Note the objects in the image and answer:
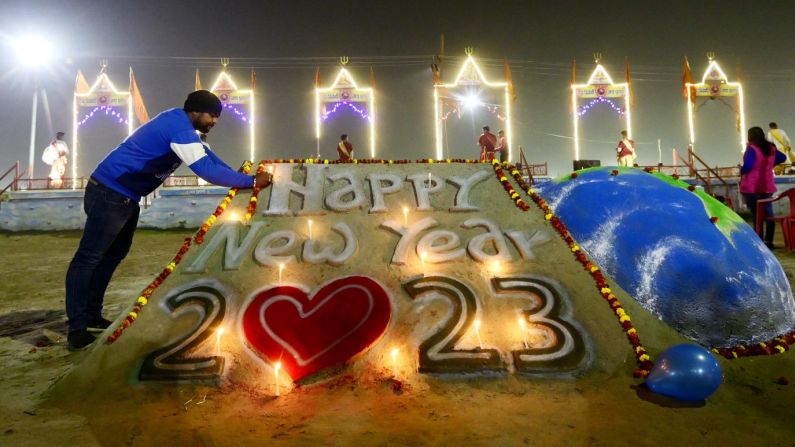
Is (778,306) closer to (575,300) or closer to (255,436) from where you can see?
(575,300)

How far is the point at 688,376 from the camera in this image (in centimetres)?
253

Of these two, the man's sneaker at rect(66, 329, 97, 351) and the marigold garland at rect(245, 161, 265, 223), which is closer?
the man's sneaker at rect(66, 329, 97, 351)

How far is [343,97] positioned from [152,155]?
837 inches

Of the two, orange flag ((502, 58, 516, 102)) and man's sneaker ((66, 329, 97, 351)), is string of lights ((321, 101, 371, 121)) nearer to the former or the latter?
orange flag ((502, 58, 516, 102))

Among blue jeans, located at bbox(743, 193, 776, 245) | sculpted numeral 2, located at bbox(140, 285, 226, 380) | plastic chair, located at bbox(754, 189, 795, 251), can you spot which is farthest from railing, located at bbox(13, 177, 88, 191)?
plastic chair, located at bbox(754, 189, 795, 251)

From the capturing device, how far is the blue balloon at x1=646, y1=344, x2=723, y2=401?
253 centimetres

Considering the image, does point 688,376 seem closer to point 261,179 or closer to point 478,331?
point 478,331

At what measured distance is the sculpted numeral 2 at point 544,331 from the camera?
2.89m

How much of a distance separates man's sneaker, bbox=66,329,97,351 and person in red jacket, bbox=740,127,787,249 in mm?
9272

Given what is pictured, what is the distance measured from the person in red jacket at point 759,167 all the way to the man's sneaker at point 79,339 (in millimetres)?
9272

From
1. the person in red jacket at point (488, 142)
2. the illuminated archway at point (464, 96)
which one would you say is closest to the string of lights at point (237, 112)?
the illuminated archway at point (464, 96)

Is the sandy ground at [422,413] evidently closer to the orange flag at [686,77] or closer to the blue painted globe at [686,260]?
the blue painted globe at [686,260]

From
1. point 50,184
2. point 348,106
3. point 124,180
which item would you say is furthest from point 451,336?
point 348,106

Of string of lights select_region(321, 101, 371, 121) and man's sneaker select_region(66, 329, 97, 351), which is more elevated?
string of lights select_region(321, 101, 371, 121)
